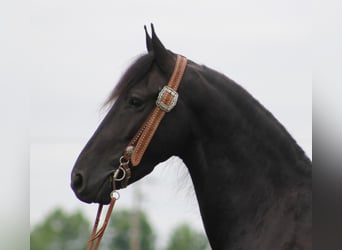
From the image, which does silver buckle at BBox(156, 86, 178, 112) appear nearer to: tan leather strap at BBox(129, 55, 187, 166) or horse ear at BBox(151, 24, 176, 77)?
tan leather strap at BBox(129, 55, 187, 166)

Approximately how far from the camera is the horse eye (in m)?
4.64

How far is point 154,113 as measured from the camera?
15.2 ft

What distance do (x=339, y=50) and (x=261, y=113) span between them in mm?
1795

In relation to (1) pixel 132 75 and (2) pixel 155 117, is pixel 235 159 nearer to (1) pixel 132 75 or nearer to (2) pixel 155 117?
(2) pixel 155 117

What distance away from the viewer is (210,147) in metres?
4.68

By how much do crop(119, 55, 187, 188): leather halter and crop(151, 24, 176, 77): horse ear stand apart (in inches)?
2.2

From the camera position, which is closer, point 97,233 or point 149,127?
point 149,127

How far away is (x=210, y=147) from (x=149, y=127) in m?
0.38

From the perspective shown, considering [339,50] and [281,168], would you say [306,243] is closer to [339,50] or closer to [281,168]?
[281,168]

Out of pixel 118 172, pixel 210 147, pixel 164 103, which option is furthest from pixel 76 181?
pixel 210 147

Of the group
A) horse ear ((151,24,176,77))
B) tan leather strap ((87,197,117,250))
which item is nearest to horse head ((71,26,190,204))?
horse ear ((151,24,176,77))

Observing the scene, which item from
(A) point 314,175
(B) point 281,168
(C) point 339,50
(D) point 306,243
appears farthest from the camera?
(B) point 281,168

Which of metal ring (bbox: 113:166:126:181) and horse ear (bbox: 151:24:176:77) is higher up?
horse ear (bbox: 151:24:176:77)

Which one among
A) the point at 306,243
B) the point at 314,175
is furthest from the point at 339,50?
the point at 306,243
